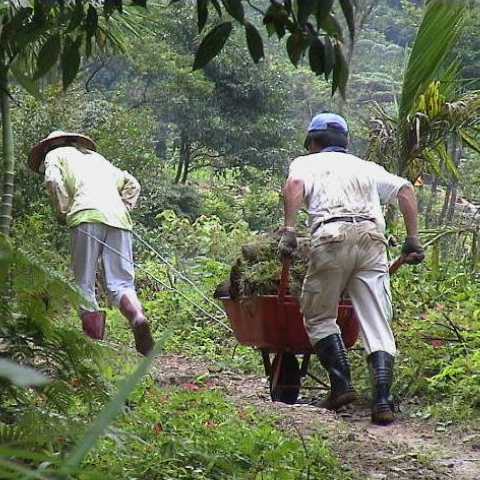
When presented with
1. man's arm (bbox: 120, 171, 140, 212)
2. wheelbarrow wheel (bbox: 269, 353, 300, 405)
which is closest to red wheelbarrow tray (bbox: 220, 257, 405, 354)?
wheelbarrow wheel (bbox: 269, 353, 300, 405)

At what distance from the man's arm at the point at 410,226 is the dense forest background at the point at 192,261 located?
40.3 inches

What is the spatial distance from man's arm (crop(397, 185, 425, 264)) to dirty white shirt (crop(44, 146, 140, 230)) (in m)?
1.73

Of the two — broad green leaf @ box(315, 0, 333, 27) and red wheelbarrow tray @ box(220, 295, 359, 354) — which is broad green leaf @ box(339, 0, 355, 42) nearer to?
broad green leaf @ box(315, 0, 333, 27)

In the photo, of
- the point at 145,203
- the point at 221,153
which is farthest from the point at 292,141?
the point at 145,203

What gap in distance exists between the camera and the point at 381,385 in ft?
16.7

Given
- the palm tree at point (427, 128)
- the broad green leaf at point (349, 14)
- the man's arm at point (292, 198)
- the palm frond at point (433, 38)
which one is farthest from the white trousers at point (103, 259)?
the broad green leaf at point (349, 14)

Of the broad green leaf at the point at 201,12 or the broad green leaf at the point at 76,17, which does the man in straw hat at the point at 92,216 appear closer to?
the broad green leaf at the point at 76,17

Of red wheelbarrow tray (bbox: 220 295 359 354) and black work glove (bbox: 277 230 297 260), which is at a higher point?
black work glove (bbox: 277 230 297 260)

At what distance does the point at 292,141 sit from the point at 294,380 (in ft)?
46.3

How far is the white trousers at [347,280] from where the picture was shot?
5227 mm

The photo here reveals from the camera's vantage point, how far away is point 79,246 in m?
6.02

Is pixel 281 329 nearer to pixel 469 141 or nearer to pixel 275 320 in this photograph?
pixel 275 320

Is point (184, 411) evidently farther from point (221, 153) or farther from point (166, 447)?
→ point (221, 153)

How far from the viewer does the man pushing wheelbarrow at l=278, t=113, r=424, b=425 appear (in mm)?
5184
